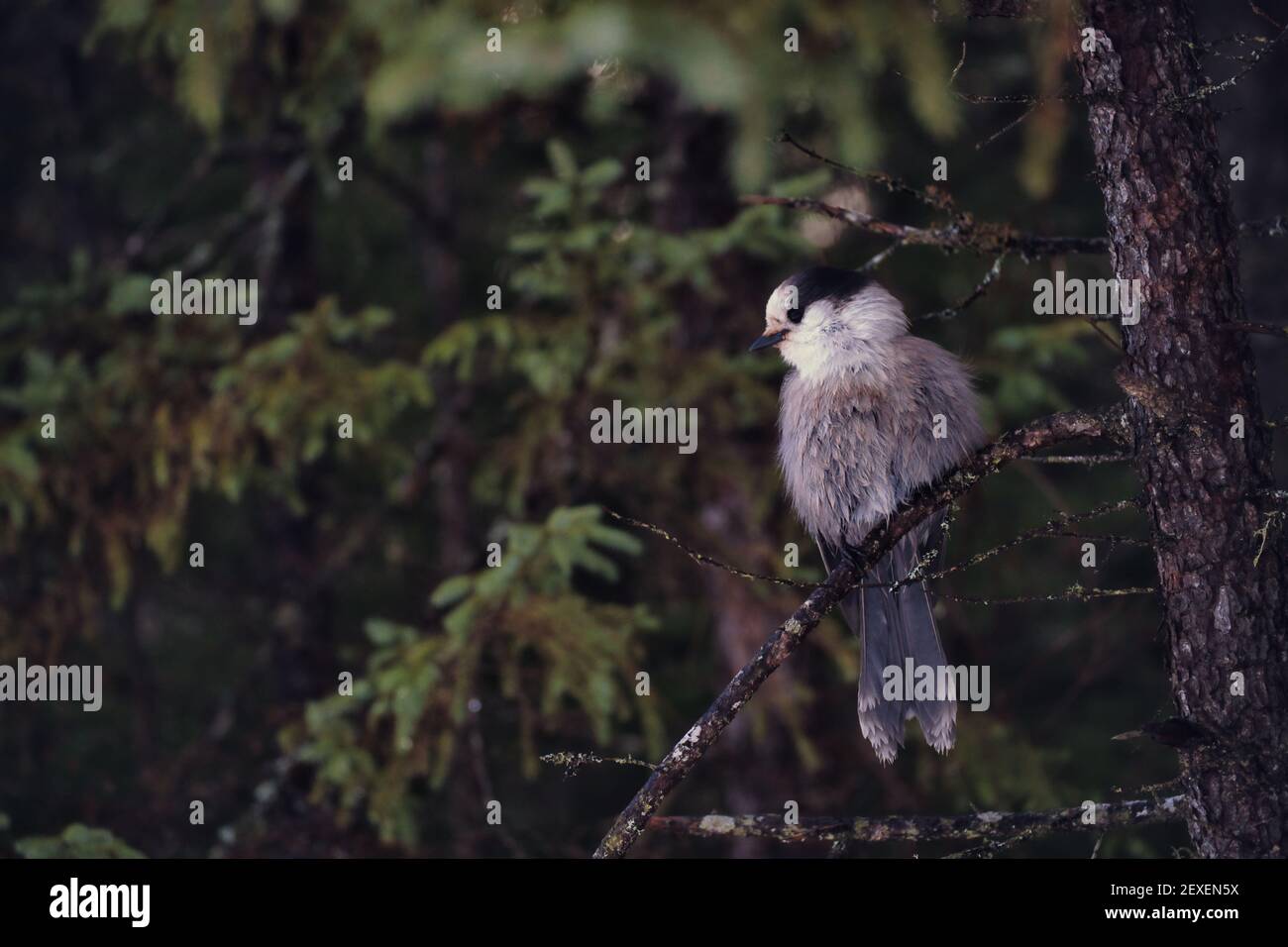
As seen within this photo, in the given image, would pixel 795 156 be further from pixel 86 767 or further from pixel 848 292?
pixel 86 767

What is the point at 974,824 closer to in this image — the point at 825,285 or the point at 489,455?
the point at 825,285

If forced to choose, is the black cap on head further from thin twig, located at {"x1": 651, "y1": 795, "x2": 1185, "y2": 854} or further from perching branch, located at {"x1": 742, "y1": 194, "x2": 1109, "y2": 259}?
thin twig, located at {"x1": 651, "y1": 795, "x2": 1185, "y2": 854}

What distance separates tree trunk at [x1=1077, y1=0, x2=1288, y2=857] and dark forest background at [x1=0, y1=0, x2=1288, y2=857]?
1.28m

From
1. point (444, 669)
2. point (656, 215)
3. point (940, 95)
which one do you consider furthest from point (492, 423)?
point (940, 95)

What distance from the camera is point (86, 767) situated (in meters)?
6.26

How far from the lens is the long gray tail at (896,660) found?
10.5 ft

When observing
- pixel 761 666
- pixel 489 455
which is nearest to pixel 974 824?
pixel 761 666

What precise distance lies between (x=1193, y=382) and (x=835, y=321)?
1373 millimetres

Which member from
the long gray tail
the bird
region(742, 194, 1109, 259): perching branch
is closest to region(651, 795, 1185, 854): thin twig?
the long gray tail

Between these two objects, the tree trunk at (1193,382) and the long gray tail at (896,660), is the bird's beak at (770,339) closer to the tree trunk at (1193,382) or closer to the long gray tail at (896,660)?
the long gray tail at (896,660)

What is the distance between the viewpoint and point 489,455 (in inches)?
198

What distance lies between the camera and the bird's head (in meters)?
3.61
